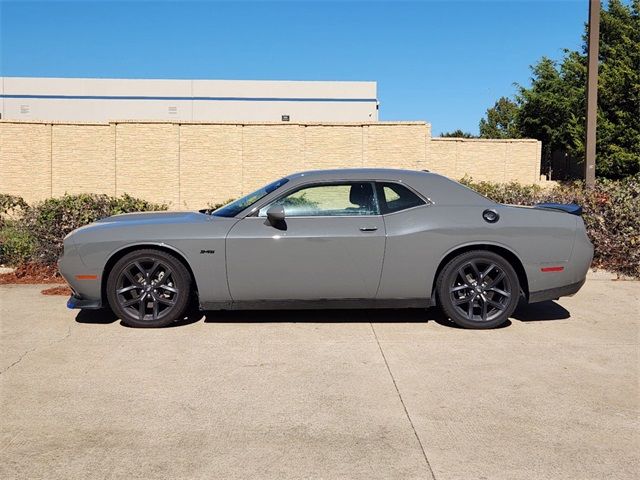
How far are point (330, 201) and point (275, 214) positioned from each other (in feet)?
2.14

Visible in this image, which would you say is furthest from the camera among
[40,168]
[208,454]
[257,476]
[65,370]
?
[40,168]

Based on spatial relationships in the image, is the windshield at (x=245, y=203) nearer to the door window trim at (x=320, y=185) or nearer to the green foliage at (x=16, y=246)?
the door window trim at (x=320, y=185)

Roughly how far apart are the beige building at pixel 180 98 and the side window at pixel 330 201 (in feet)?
177

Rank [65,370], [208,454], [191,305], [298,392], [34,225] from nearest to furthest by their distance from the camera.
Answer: [208,454]
[298,392]
[65,370]
[191,305]
[34,225]

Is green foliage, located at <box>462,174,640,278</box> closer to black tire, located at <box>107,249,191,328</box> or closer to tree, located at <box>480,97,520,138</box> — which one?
black tire, located at <box>107,249,191,328</box>

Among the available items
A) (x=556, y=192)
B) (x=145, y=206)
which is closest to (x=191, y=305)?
(x=145, y=206)

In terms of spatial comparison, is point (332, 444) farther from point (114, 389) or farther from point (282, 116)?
point (282, 116)

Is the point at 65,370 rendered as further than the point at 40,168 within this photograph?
No

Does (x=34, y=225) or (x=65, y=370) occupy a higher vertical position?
(x=34, y=225)

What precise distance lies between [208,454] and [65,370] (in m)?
1.90

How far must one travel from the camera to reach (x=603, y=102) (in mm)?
28469

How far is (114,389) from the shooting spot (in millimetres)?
4152

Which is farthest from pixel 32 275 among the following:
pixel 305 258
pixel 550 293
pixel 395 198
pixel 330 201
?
pixel 550 293

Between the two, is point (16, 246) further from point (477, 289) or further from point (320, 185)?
point (477, 289)
